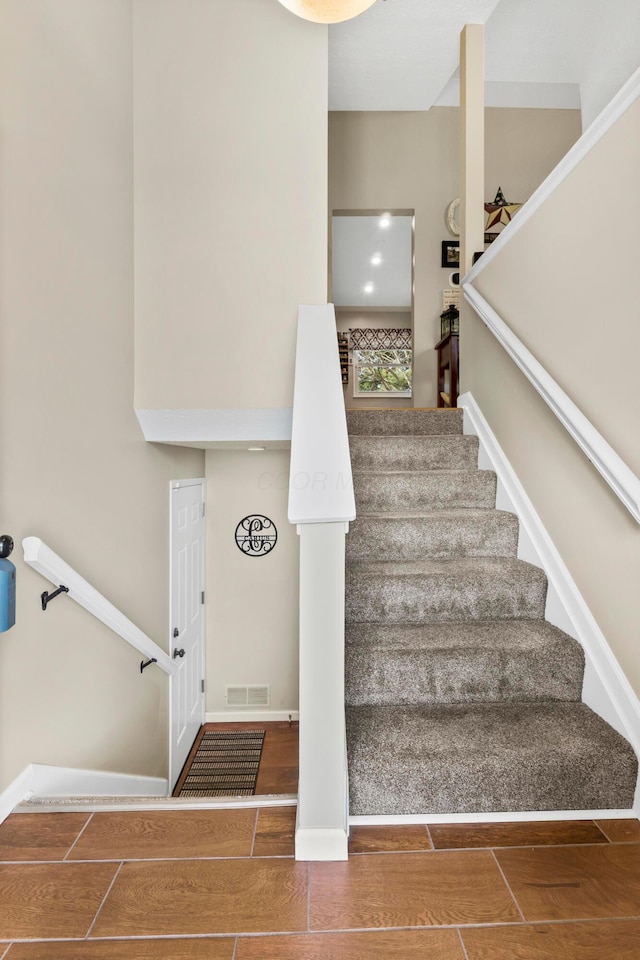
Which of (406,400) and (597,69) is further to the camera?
(406,400)

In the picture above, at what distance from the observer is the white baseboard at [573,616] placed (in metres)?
1.58

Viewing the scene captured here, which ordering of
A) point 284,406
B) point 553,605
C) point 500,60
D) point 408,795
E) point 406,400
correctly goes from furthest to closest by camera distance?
point 406,400 < point 500,60 < point 284,406 < point 553,605 < point 408,795

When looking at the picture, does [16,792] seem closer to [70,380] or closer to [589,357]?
[70,380]

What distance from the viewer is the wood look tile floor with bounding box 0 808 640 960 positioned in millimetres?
1068

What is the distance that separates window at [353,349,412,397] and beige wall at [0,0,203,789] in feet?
20.2

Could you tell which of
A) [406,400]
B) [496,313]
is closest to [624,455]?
[496,313]

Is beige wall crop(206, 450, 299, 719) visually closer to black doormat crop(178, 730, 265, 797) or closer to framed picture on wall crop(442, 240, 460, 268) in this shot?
black doormat crop(178, 730, 265, 797)

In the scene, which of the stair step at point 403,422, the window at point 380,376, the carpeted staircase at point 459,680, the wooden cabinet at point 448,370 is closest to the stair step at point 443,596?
the carpeted staircase at point 459,680

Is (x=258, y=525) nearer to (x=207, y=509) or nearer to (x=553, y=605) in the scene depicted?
(x=207, y=509)

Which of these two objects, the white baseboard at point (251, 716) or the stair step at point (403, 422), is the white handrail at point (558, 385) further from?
the white baseboard at point (251, 716)

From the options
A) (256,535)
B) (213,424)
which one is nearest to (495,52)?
(213,424)

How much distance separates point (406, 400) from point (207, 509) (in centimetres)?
515

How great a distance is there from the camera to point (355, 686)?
1715mm

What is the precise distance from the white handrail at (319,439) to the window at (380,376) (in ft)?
Result: 21.7
